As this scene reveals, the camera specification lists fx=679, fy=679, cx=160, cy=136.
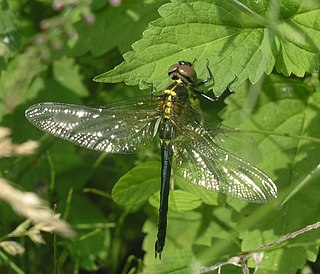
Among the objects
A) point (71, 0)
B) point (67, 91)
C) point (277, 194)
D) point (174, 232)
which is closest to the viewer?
point (277, 194)

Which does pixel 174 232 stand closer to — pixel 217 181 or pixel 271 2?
pixel 217 181

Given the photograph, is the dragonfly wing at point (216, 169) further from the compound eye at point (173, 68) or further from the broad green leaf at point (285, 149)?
the compound eye at point (173, 68)

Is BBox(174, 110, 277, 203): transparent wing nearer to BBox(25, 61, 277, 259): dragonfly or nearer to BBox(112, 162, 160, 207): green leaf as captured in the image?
BBox(25, 61, 277, 259): dragonfly

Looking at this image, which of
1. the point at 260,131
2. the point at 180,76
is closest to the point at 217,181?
the point at 260,131

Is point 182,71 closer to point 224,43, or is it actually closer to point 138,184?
point 224,43

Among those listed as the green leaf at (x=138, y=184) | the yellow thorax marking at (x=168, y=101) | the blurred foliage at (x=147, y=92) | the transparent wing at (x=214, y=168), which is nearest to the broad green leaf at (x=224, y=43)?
the blurred foliage at (x=147, y=92)

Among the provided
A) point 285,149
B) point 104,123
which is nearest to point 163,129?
point 104,123
